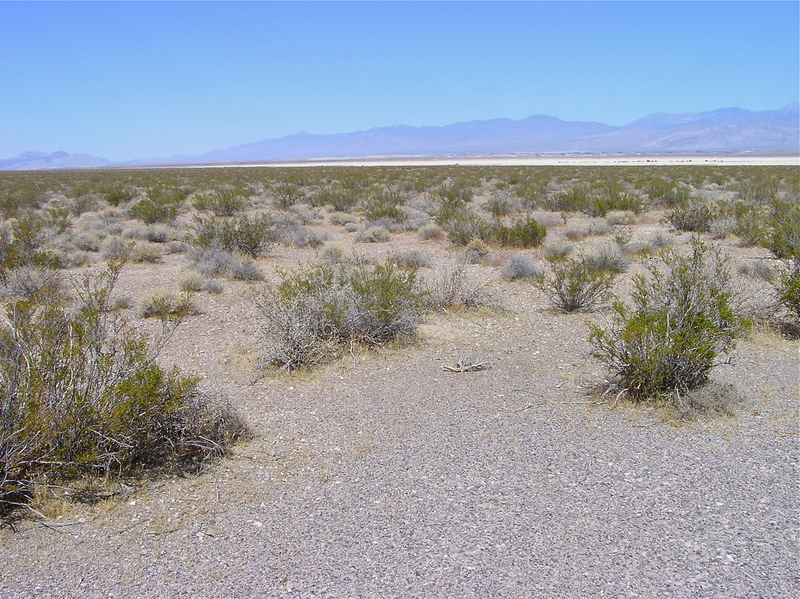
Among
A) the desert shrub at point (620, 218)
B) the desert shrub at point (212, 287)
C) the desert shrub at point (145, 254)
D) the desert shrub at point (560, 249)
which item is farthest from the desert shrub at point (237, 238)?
the desert shrub at point (620, 218)

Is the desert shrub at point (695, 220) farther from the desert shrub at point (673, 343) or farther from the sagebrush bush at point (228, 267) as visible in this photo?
the sagebrush bush at point (228, 267)

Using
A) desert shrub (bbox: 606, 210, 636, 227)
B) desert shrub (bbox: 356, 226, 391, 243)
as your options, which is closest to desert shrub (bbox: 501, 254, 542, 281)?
desert shrub (bbox: 356, 226, 391, 243)

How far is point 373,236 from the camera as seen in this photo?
17062mm

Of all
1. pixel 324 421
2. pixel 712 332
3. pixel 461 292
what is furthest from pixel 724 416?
pixel 461 292

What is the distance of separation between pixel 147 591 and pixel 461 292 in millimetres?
6831

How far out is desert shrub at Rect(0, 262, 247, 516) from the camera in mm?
4051

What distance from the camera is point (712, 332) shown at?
5.68 metres

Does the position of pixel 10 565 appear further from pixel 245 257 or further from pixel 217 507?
pixel 245 257

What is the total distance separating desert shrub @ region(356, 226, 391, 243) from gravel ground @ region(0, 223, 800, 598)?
34.9 ft

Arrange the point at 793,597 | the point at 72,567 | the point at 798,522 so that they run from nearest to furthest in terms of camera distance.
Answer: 1. the point at 793,597
2. the point at 72,567
3. the point at 798,522

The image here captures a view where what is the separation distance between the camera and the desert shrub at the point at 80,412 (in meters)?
4.05

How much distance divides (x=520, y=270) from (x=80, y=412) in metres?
8.49

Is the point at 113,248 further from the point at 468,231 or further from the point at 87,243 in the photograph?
the point at 468,231

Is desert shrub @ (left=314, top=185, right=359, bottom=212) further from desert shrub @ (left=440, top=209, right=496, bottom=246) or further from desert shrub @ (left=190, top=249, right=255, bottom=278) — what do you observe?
desert shrub @ (left=190, top=249, right=255, bottom=278)
